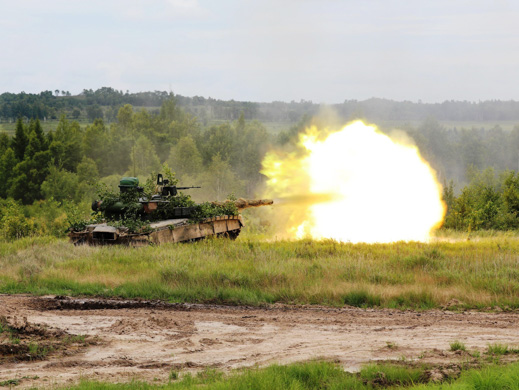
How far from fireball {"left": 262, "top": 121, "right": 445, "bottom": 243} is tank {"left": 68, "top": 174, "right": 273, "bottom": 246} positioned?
15.3ft

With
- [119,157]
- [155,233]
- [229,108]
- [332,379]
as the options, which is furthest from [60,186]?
[229,108]

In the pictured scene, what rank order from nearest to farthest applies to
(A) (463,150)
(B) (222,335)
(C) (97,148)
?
(B) (222,335) < (C) (97,148) < (A) (463,150)

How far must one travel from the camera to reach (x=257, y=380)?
7.72 m

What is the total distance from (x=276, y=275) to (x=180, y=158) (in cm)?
5885

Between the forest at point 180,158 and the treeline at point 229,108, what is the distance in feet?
2.40

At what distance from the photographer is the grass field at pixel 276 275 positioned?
13852 mm

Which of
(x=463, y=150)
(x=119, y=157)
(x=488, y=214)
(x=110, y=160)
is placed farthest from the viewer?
(x=463, y=150)

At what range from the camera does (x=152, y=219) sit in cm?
2228

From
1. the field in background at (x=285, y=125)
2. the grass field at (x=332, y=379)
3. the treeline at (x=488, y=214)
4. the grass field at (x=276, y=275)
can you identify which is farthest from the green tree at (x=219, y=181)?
the grass field at (x=332, y=379)

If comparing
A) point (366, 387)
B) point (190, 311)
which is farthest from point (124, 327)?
point (366, 387)

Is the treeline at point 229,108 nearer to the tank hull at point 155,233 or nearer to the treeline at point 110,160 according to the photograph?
the treeline at point 110,160

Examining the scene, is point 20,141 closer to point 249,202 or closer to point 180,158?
point 180,158

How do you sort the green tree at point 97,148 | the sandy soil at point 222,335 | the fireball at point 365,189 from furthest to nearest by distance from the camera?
the green tree at point 97,148 → the fireball at point 365,189 → the sandy soil at point 222,335

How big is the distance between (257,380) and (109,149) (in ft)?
225
